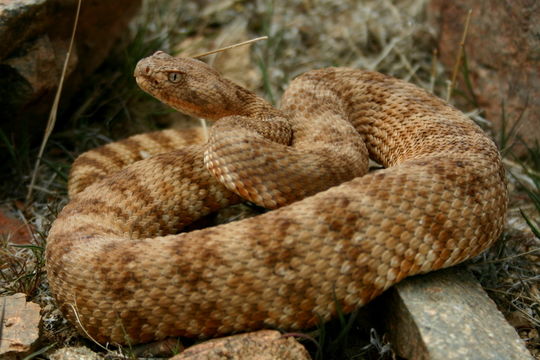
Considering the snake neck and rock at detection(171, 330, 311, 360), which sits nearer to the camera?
rock at detection(171, 330, 311, 360)

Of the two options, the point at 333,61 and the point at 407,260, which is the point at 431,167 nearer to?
the point at 407,260

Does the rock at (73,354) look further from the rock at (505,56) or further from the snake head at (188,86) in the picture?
the rock at (505,56)

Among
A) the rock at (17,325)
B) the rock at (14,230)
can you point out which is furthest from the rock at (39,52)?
the rock at (17,325)

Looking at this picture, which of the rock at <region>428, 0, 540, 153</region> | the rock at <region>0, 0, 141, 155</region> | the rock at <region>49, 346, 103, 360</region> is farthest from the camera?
the rock at <region>428, 0, 540, 153</region>

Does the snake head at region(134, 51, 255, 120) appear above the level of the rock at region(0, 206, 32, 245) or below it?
above

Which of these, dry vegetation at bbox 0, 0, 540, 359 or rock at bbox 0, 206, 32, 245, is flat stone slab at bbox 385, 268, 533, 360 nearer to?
dry vegetation at bbox 0, 0, 540, 359

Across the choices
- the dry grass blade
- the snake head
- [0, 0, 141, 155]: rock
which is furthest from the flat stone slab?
[0, 0, 141, 155]: rock
